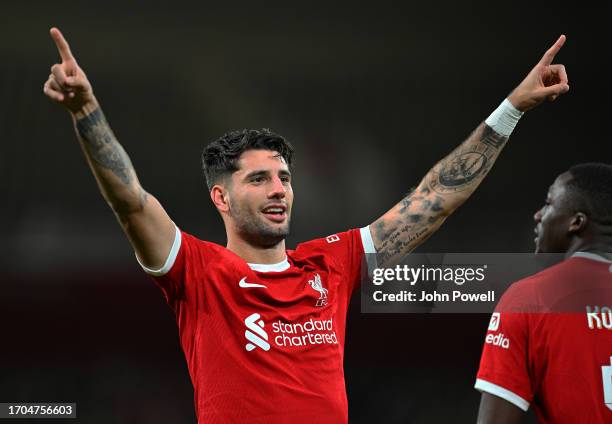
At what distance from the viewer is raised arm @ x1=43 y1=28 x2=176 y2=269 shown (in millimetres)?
1801

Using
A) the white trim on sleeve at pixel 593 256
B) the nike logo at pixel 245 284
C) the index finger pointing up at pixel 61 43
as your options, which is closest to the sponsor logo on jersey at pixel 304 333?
the nike logo at pixel 245 284

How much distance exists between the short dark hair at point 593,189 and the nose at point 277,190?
2.92 ft

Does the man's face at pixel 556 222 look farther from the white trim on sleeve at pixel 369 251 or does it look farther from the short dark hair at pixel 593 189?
the white trim on sleeve at pixel 369 251

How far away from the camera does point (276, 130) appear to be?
14.7 feet

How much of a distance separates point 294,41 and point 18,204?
1.95 metres

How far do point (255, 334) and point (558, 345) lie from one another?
0.84 metres

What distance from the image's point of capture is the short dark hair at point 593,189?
6.08 ft

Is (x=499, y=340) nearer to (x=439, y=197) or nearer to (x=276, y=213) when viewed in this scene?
(x=439, y=197)

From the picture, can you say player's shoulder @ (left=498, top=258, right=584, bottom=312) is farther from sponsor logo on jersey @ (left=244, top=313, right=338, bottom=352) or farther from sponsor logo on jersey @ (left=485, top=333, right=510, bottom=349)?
sponsor logo on jersey @ (left=244, top=313, right=338, bottom=352)

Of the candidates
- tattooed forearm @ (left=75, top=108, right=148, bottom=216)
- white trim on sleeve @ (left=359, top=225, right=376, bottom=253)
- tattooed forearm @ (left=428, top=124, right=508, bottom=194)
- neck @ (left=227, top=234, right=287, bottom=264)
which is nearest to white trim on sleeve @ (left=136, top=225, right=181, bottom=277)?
tattooed forearm @ (left=75, top=108, right=148, bottom=216)

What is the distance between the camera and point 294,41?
4.64 meters

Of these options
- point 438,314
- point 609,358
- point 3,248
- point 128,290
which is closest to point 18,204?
point 3,248

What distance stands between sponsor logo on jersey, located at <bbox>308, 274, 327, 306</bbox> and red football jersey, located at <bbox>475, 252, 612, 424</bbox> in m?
0.61

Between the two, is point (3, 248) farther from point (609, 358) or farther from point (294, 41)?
point (609, 358)
